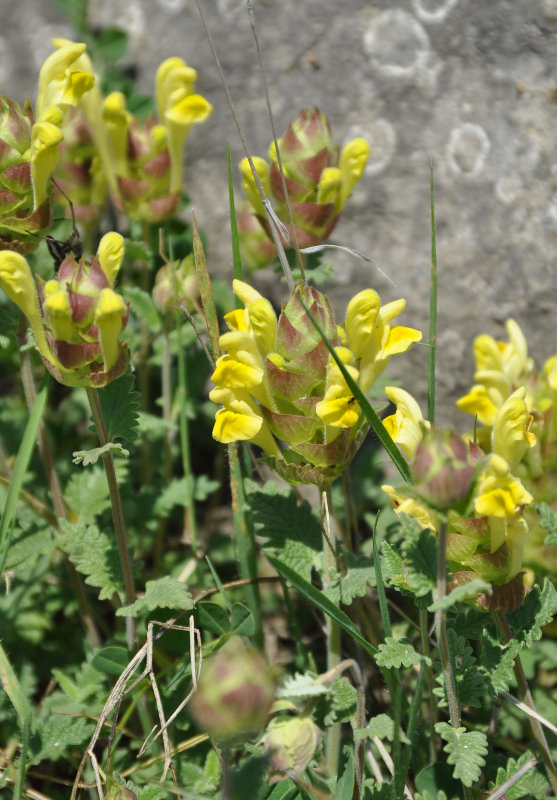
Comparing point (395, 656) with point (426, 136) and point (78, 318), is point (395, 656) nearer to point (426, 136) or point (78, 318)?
point (78, 318)

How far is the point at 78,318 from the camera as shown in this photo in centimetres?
128

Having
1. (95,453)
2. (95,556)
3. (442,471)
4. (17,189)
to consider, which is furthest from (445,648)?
(17,189)

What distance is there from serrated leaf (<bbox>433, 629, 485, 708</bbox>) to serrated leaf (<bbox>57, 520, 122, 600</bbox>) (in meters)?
0.64

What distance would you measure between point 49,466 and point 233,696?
3.32ft

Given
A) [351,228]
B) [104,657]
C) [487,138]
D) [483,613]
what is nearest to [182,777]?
[104,657]

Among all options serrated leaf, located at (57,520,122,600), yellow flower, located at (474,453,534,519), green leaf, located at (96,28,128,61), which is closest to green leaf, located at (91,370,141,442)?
serrated leaf, located at (57,520,122,600)

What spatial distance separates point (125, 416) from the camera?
1448mm

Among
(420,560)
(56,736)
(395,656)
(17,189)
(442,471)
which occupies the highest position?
(17,189)

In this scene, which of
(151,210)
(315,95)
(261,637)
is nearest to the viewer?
(261,637)

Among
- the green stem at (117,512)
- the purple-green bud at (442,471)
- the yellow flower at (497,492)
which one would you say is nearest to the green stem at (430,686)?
the yellow flower at (497,492)

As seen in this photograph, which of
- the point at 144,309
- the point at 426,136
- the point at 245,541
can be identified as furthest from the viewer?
the point at 426,136

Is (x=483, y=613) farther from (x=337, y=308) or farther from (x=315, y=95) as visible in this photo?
(x=315, y=95)

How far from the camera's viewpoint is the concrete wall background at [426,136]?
2.29m

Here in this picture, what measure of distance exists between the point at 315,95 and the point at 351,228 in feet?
1.47
